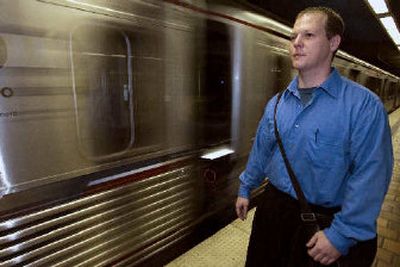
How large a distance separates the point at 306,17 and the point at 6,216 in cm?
195

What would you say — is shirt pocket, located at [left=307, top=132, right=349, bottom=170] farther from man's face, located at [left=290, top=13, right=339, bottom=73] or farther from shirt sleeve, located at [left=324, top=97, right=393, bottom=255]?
man's face, located at [left=290, top=13, right=339, bottom=73]

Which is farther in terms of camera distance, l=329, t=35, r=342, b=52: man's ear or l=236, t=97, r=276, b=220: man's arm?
l=236, t=97, r=276, b=220: man's arm

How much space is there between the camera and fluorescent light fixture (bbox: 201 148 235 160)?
3.44 meters

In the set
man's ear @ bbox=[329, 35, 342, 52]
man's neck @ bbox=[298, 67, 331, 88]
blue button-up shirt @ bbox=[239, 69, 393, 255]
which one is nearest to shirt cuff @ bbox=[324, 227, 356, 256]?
blue button-up shirt @ bbox=[239, 69, 393, 255]

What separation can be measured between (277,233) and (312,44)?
1.05 metres

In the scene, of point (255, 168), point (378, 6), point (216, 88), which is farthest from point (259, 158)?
point (378, 6)

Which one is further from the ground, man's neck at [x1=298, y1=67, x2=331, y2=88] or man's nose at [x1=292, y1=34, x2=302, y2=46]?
man's nose at [x1=292, y1=34, x2=302, y2=46]

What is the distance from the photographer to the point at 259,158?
6.85 ft

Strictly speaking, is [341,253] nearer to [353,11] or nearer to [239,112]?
[239,112]

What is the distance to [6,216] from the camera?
1847 millimetres

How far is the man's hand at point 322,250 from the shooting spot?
60.2 inches

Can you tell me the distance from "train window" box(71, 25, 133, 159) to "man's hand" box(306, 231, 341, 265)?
1.50 meters

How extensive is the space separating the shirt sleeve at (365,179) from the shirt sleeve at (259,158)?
21.8 inches

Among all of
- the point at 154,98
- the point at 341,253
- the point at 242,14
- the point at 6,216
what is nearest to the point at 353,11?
the point at 242,14
